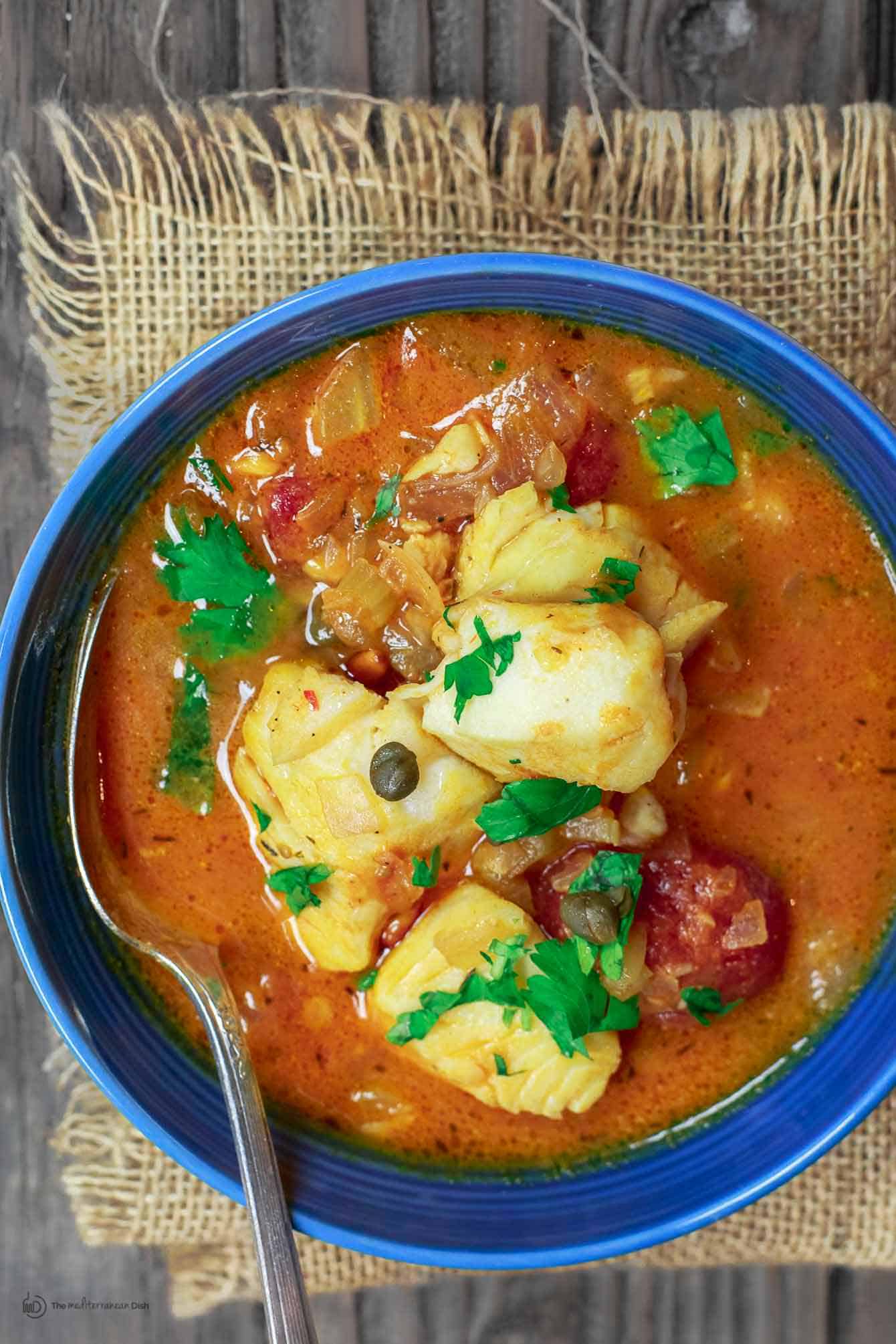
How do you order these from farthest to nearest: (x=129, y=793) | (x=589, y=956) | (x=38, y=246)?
(x=38, y=246) → (x=129, y=793) → (x=589, y=956)

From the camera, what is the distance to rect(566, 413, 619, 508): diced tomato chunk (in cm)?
244

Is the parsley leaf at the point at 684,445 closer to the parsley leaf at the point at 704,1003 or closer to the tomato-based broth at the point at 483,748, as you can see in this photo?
the tomato-based broth at the point at 483,748

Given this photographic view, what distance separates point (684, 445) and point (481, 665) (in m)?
0.67

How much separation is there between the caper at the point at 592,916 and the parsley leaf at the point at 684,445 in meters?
0.86

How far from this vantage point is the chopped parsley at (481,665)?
7.17 feet

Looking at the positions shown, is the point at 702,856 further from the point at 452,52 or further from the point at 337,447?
the point at 452,52

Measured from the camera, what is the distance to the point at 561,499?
240 centimetres

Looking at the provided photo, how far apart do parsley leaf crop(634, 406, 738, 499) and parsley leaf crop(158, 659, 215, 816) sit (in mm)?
1058

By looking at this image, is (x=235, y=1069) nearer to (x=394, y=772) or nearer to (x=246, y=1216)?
(x=246, y=1216)

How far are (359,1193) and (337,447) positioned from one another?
159cm

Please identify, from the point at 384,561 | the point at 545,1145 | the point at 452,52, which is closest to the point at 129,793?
the point at 384,561

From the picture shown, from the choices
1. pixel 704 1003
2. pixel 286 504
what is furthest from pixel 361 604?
pixel 704 1003

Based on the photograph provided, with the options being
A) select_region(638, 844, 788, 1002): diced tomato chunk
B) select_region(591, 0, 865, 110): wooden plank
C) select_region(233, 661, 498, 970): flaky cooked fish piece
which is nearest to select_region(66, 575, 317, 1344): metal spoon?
select_region(233, 661, 498, 970): flaky cooked fish piece

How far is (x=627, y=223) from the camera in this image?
8.98 ft
